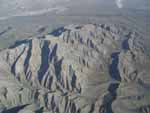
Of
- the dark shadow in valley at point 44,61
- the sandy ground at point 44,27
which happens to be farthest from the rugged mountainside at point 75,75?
the sandy ground at point 44,27

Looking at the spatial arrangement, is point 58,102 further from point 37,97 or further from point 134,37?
point 134,37

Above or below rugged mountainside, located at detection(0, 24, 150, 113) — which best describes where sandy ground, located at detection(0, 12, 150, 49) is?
above

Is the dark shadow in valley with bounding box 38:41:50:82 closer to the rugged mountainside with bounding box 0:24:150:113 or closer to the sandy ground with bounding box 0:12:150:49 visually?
the rugged mountainside with bounding box 0:24:150:113

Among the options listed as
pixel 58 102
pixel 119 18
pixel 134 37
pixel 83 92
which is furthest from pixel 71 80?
pixel 119 18

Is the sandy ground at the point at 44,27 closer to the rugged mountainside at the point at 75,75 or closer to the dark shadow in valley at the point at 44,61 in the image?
the rugged mountainside at the point at 75,75

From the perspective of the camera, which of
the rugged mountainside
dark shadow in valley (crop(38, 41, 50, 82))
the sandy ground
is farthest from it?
the sandy ground

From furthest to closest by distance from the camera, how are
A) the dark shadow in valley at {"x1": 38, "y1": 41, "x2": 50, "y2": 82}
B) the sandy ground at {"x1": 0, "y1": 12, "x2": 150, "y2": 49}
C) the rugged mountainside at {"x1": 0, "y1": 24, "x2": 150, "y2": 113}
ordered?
1. the sandy ground at {"x1": 0, "y1": 12, "x2": 150, "y2": 49}
2. the dark shadow in valley at {"x1": 38, "y1": 41, "x2": 50, "y2": 82}
3. the rugged mountainside at {"x1": 0, "y1": 24, "x2": 150, "y2": 113}

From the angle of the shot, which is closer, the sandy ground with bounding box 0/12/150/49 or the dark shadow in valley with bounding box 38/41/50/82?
the dark shadow in valley with bounding box 38/41/50/82

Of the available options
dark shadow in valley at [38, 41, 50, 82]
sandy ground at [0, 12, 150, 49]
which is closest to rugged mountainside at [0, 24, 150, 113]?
dark shadow in valley at [38, 41, 50, 82]

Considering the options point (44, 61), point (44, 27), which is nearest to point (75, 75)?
point (44, 61)
